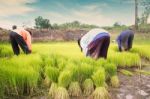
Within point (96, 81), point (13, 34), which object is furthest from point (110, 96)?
point (13, 34)

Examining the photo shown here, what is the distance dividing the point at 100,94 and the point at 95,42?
1.79 meters

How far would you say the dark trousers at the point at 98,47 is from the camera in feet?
21.7

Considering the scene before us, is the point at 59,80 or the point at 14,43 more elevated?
the point at 14,43

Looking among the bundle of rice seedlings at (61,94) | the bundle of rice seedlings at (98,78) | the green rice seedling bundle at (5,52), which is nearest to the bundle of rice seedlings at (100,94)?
the bundle of rice seedlings at (98,78)

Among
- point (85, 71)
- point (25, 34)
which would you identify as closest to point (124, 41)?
point (25, 34)

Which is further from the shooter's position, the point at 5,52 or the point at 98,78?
the point at 5,52

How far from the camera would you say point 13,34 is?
7.96 m

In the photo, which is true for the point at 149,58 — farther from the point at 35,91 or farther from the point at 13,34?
the point at 35,91

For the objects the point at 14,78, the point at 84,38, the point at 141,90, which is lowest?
the point at 141,90

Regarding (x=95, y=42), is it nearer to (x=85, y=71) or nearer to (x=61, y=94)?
(x=85, y=71)

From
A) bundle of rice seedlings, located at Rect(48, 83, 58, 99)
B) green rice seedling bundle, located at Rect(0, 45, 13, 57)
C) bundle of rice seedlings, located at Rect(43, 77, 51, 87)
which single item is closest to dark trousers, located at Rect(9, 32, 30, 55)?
green rice seedling bundle, located at Rect(0, 45, 13, 57)

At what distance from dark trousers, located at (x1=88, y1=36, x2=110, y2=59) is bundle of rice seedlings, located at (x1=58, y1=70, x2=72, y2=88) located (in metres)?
1.61

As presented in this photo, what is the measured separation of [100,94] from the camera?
5.01m

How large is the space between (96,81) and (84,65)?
1.52 ft
